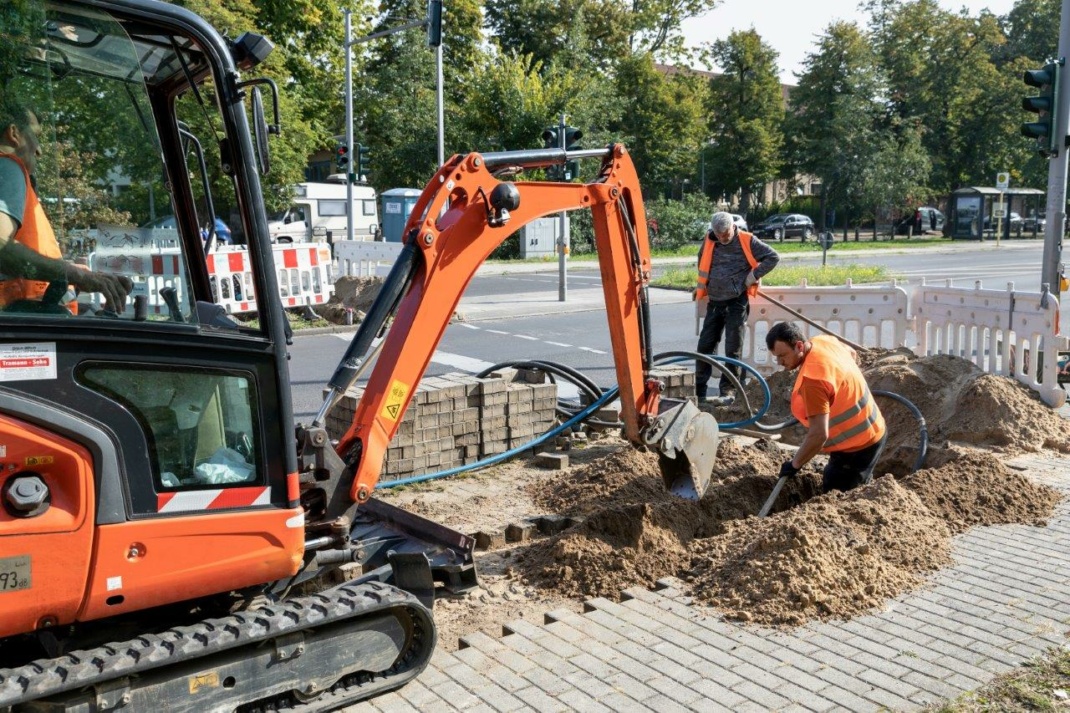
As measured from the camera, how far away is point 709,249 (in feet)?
35.5

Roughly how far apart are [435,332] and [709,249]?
252 inches

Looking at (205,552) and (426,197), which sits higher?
(426,197)

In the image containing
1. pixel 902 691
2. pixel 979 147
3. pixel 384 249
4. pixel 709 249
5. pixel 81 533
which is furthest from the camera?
pixel 979 147

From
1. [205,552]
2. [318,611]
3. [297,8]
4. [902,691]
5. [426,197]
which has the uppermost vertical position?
[297,8]

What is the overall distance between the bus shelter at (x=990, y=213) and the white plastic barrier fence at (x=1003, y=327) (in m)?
40.0

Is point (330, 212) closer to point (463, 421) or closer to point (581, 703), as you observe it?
point (463, 421)

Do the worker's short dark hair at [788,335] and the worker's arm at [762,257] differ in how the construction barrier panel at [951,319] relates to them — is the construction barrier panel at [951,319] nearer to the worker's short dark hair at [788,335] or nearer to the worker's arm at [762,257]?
the worker's arm at [762,257]

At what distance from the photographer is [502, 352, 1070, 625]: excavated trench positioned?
533 cm

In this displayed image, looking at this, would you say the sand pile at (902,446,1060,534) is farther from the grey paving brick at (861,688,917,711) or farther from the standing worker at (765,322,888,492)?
the grey paving brick at (861,688,917,711)

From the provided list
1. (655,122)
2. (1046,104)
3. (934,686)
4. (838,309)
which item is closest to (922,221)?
(655,122)

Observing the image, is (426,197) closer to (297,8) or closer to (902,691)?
(902,691)

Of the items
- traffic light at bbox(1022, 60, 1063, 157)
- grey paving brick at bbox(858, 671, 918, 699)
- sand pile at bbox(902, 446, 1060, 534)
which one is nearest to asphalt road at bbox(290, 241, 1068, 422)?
traffic light at bbox(1022, 60, 1063, 157)

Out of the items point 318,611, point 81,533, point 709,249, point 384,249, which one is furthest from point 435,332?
point 384,249

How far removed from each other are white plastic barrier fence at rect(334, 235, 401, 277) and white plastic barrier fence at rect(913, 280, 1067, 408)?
11874 mm
